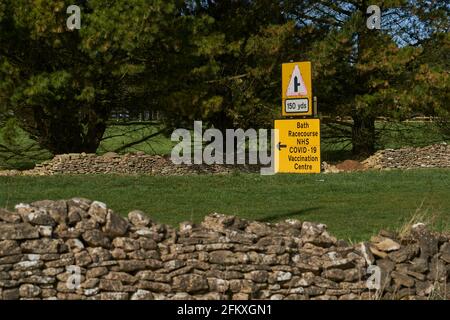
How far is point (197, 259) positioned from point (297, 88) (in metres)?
6.12

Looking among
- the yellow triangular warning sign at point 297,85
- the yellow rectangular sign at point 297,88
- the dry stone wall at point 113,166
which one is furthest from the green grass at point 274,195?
the dry stone wall at point 113,166

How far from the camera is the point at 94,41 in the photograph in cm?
2411

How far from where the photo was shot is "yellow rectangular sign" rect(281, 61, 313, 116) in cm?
1318

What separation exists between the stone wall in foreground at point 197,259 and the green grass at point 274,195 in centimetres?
273

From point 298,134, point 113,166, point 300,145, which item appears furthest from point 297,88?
point 113,166

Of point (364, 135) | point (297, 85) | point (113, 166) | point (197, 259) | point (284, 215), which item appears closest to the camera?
point (197, 259)

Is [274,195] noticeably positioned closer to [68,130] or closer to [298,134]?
[298,134]

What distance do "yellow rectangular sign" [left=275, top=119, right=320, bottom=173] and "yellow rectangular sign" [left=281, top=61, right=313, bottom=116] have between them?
0.38 metres

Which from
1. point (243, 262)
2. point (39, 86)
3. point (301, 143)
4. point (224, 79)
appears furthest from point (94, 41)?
point (243, 262)

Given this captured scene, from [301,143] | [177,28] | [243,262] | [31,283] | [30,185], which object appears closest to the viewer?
[31,283]

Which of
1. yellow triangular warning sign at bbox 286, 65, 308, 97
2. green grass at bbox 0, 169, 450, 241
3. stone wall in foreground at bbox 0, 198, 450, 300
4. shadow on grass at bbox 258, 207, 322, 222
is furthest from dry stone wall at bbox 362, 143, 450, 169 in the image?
stone wall in foreground at bbox 0, 198, 450, 300

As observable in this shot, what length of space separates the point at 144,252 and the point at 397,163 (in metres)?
22.5

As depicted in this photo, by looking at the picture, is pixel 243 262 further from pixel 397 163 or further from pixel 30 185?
pixel 397 163

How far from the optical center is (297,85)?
13.3 metres
